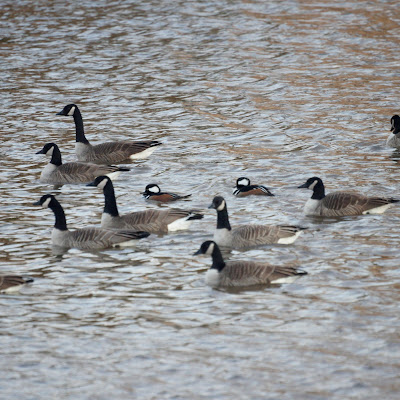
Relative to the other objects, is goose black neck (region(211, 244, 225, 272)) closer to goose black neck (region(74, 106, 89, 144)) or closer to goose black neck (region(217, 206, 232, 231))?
goose black neck (region(217, 206, 232, 231))

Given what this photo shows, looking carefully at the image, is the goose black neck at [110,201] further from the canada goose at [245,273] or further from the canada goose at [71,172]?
the canada goose at [71,172]

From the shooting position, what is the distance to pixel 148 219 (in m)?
16.1

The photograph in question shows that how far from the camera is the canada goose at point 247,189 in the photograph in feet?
58.4

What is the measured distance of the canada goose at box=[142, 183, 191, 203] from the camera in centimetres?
1775

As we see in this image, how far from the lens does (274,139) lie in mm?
22781

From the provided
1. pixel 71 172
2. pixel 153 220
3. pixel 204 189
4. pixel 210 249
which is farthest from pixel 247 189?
pixel 210 249

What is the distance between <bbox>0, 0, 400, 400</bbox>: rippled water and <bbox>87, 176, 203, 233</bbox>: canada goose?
11.9 inches

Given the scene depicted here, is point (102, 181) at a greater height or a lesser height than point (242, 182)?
greater

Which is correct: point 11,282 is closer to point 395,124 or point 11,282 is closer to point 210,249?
point 210,249

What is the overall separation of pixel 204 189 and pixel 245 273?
5.66 metres

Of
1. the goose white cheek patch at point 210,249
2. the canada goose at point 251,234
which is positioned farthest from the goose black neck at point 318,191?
the goose white cheek patch at point 210,249

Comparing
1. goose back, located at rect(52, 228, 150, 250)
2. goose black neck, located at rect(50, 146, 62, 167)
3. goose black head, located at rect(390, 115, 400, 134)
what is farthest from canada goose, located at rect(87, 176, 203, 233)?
goose black head, located at rect(390, 115, 400, 134)

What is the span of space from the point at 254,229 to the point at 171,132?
8.95 m

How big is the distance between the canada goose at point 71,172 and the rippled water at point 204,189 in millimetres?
305
